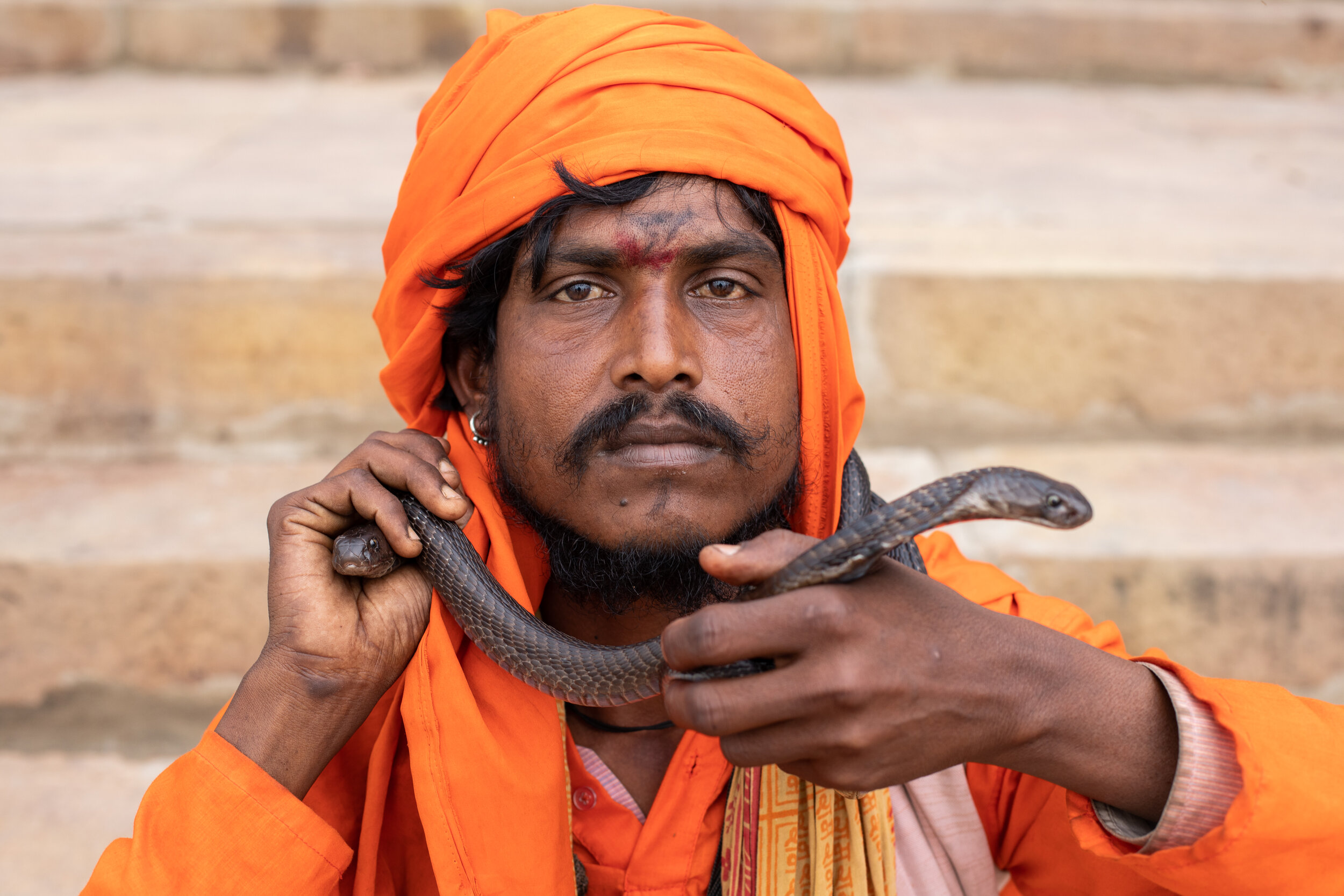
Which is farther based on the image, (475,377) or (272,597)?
(475,377)

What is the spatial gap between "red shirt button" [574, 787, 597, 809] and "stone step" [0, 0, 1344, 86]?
206 inches

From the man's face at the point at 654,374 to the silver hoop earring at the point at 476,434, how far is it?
0.16m

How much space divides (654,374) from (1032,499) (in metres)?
0.69

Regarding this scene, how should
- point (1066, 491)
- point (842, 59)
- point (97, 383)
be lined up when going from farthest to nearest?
point (842, 59)
point (97, 383)
point (1066, 491)

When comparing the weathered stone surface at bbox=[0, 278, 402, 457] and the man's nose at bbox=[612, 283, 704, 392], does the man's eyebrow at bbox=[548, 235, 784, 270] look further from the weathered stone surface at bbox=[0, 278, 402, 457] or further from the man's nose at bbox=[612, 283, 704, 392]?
the weathered stone surface at bbox=[0, 278, 402, 457]

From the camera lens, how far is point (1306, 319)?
12.2 feet

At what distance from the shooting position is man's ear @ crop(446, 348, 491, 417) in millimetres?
2287

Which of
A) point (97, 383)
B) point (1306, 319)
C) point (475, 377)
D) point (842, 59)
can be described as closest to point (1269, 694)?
point (475, 377)

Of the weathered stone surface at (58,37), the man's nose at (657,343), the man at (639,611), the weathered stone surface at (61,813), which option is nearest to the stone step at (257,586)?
the weathered stone surface at (61,813)

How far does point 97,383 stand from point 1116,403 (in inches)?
143

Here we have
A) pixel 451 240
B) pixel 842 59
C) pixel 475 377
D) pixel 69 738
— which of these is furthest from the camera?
pixel 842 59

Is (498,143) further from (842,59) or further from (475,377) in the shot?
(842,59)

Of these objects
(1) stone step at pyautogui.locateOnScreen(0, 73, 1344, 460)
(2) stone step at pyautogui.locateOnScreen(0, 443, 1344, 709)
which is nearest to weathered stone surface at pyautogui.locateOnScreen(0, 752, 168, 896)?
(2) stone step at pyautogui.locateOnScreen(0, 443, 1344, 709)

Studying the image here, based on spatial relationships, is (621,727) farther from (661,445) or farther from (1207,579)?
(1207,579)
